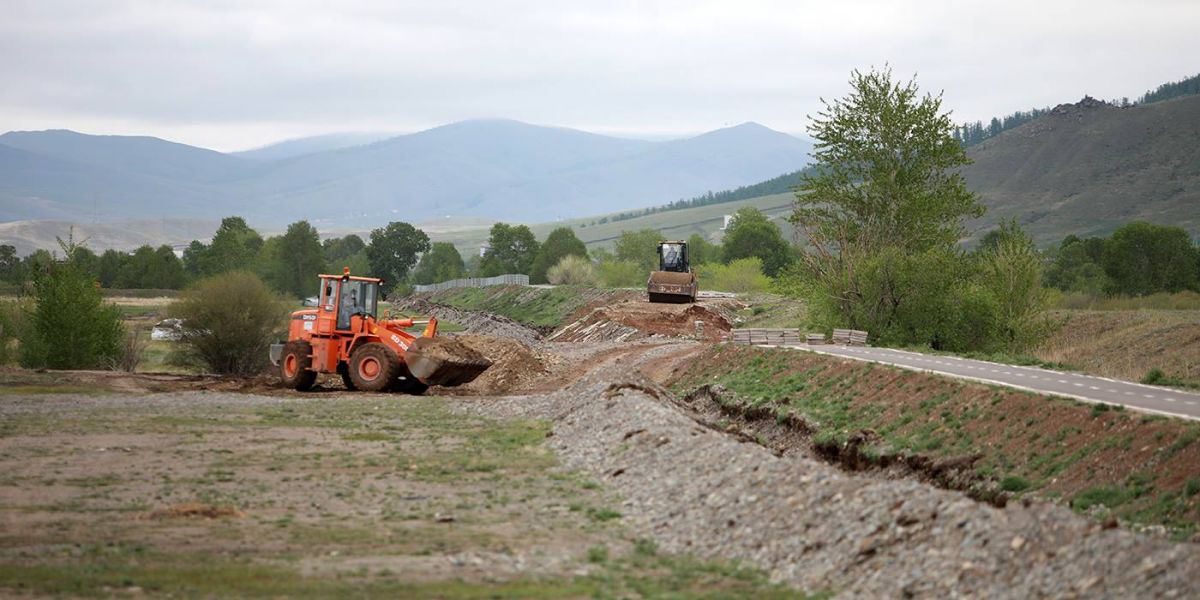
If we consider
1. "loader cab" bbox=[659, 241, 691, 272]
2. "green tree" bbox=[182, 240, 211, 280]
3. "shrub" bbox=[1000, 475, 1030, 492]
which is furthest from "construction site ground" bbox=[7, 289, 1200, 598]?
"green tree" bbox=[182, 240, 211, 280]

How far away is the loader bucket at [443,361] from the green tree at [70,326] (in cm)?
2733

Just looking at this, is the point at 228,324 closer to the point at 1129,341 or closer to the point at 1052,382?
the point at 1129,341

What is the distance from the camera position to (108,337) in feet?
222

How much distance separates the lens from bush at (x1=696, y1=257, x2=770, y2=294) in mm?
118125

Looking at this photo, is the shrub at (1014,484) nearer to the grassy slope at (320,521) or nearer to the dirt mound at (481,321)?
the grassy slope at (320,521)

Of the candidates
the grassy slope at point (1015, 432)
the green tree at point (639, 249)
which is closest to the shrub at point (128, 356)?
the grassy slope at point (1015, 432)

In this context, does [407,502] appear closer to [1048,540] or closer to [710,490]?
[710,490]

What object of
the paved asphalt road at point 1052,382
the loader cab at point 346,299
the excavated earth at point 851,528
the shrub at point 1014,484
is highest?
the loader cab at point 346,299

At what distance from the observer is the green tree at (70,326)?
218ft

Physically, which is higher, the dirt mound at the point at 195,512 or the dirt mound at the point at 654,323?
the dirt mound at the point at 654,323

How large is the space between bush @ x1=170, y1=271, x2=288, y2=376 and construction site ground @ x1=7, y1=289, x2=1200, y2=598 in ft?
95.1

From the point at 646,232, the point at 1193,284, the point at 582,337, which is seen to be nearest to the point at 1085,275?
the point at 1193,284

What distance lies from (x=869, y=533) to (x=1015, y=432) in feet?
36.5

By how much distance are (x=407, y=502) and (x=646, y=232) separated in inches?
6540
